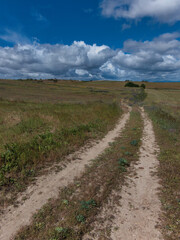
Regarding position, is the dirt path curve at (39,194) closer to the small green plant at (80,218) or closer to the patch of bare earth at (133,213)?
the small green plant at (80,218)

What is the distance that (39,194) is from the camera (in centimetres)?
449

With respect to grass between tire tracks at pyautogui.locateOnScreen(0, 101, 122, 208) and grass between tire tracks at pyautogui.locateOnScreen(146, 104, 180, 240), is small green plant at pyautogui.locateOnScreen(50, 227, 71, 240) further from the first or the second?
grass between tire tracks at pyautogui.locateOnScreen(146, 104, 180, 240)

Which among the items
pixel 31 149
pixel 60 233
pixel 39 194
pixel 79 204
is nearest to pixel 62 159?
pixel 31 149

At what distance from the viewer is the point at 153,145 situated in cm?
919

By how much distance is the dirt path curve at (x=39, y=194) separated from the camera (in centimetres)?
341

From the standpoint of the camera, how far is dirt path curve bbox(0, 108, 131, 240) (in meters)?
3.41

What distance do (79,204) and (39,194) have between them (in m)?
1.45

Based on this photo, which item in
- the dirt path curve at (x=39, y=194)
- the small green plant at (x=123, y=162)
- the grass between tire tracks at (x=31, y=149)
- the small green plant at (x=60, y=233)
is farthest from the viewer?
the small green plant at (x=123, y=162)

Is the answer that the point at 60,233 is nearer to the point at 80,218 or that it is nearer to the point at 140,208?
the point at 80,218

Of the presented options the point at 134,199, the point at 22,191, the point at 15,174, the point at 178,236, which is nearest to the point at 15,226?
the point at 22,191

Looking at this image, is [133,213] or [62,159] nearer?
[133,213]

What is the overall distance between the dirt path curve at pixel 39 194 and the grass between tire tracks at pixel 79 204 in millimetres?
221

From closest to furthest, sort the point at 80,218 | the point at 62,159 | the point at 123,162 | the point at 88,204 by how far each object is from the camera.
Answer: the point at 80,218
the point at 88,204
the point at 123,162
the point at 62,159

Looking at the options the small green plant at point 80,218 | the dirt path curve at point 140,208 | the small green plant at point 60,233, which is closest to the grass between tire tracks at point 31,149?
the small green plant at point 60,233
